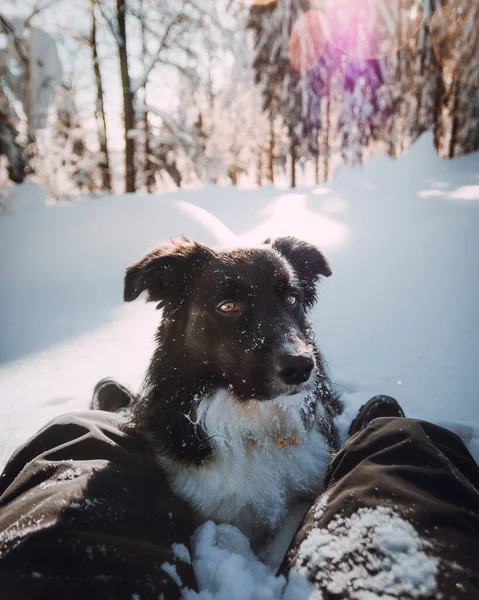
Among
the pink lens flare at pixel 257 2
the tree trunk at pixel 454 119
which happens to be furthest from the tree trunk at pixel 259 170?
the pink lens flare at pixel 257 2

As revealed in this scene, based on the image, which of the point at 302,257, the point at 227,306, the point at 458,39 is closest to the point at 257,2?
the point at 458,39

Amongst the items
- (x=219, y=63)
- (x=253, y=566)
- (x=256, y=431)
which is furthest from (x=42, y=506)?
(x=219, y=63)

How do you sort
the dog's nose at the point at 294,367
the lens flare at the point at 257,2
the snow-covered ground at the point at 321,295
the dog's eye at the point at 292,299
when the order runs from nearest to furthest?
the dog's nose at the point at 294,367 < the dog's eye at the point at 292,299 < the snow-covered ground at the point at 321,295 < the lens flare at the point at 257,2

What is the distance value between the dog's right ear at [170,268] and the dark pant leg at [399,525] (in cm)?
149

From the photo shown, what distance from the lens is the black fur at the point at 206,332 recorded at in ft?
7.14

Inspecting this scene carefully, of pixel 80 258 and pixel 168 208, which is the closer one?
pixel 80 258

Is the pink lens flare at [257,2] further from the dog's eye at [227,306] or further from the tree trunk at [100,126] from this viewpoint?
the dog's eye at [227,306]

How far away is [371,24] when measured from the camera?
1031 cm

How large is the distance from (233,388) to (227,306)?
49 cm

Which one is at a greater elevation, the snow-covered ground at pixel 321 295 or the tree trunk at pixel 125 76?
the tree trunk at pixel 125 76

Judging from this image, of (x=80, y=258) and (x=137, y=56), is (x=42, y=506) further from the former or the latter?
(x=137, y=56)

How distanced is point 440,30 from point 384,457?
12544 millimetres

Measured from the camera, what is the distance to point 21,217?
790 cm

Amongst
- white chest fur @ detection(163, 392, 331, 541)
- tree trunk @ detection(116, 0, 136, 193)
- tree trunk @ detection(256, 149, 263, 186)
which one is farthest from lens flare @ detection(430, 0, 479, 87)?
tree trunk @ detection(256, 149, 263, 186)
